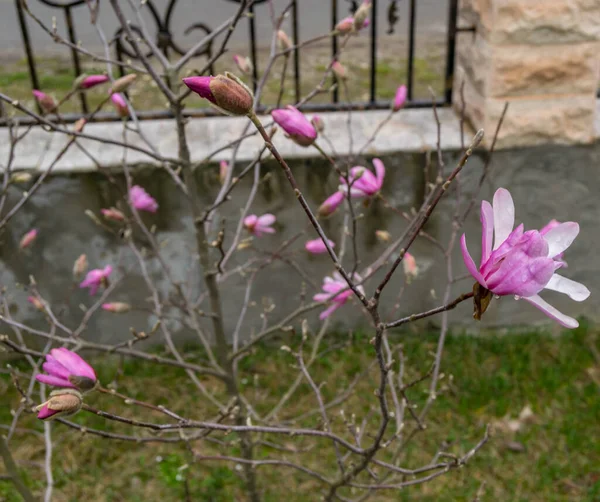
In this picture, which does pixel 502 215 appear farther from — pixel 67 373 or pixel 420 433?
pixel 420 433

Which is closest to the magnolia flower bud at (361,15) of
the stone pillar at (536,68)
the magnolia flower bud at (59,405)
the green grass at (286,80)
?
the stone pillar at (536,68)

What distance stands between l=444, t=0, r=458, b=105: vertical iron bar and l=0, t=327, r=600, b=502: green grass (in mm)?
983

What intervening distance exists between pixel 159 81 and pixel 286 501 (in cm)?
140

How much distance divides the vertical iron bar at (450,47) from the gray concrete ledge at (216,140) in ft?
0.34

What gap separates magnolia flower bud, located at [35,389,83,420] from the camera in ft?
2.67

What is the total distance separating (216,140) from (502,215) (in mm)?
1748

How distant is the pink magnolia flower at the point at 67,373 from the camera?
0.95m

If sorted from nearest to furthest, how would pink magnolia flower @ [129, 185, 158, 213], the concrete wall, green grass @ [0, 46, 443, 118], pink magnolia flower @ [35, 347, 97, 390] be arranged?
pink magnolia flower @ [35, 347, 97, 390], pink magnolia flower @ [129, 185, 158, 213], the concrete wall, green grass @ [0, 46, 443, 118]

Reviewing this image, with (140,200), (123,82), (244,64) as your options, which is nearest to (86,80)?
(123,82)

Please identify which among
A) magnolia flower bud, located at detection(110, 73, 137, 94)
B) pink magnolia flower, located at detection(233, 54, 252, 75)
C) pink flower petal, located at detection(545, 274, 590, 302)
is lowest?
pink magnolia flower, located at detection(233, 54, 252, 75)

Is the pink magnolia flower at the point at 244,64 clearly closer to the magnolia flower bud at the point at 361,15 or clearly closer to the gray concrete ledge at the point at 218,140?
the magnolia flower bud at the point at 361,15

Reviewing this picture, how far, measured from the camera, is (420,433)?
231cm

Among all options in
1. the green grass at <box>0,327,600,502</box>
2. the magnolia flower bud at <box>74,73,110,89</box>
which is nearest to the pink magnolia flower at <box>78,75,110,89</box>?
the magnolia flower bud at <box>74,73,110,89</box>

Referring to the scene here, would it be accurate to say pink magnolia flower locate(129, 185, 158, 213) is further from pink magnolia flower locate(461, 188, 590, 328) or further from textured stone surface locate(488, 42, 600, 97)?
pink magnolia flower locate(461, 188, 590, 328)
